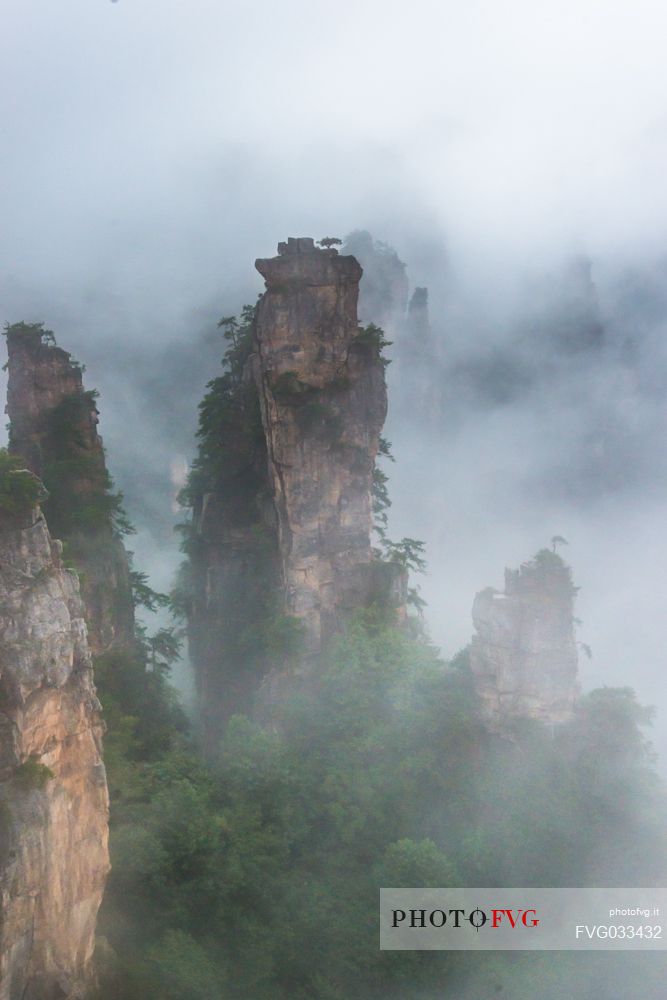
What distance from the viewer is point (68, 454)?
31438mm

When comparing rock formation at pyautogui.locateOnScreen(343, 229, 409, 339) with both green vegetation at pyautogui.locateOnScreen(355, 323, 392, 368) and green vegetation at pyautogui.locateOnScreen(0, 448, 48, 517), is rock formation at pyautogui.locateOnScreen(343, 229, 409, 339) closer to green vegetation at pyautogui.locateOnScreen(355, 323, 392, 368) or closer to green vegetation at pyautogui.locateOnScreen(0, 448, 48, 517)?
green vegetation at pyautogui.locateOnScreen(355, 323, 392, 368)

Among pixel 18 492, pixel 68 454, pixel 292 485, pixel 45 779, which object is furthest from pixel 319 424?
pixel 45 779

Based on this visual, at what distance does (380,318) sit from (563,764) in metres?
52.0

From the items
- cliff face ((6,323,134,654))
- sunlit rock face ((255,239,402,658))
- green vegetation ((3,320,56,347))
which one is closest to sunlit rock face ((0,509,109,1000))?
cliff face ((6,323,134,654))

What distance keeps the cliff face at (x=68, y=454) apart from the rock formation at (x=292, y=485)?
17.3 feet

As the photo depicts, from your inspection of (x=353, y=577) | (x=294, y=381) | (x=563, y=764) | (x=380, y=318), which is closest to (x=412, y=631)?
(x=353, y=577)

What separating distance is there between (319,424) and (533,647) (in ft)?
40.8

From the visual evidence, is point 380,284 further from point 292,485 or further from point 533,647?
point 533,647

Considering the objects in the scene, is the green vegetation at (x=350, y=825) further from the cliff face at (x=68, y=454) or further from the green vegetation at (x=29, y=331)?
the green vegetation at (x=29, y=331)

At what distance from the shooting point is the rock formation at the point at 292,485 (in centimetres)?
3147

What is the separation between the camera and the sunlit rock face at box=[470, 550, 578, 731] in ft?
88.4

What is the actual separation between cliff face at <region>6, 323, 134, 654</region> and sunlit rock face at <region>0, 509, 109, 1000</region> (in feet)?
48.2

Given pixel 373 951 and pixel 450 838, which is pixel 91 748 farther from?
pixel 450 838

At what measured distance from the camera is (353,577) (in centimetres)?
3369
